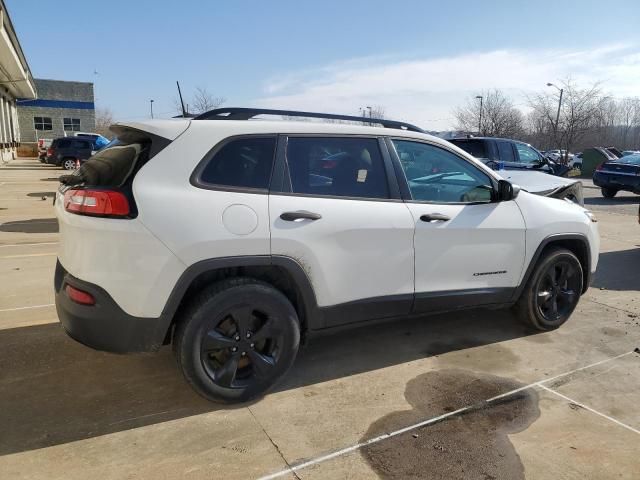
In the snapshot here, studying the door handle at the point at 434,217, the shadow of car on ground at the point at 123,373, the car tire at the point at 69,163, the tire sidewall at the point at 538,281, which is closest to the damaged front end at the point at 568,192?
the tire sidewall at the point at 538,281

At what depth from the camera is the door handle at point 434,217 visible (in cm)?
363

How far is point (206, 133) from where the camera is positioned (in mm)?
3053

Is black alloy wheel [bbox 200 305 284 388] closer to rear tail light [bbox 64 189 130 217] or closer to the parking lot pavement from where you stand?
the parking lot pavement

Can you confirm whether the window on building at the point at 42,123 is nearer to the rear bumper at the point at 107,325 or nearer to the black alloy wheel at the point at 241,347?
the rear bumper at the point at 107,325

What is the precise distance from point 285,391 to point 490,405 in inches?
54.1

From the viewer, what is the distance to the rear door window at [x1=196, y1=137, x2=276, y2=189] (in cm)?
302

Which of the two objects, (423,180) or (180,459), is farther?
(423,180)

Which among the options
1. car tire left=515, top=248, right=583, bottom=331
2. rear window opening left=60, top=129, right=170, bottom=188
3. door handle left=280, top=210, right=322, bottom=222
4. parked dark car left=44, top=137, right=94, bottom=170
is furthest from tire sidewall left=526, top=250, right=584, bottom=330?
parked dark car left=44, top=137, right=94, bottom=170

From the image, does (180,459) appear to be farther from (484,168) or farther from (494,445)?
(484,168)

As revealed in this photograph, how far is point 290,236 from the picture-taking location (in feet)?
10.2

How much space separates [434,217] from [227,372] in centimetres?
182

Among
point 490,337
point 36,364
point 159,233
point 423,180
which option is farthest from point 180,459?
point 490,337

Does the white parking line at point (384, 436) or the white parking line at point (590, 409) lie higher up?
the white parking line at point (384, 436)

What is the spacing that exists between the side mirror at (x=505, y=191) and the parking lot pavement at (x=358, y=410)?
1.27 metres
